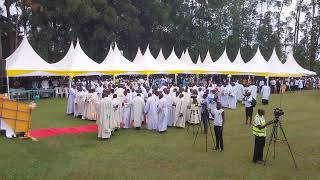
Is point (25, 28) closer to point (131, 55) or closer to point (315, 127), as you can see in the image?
point (131, 55)

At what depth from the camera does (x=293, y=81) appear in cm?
4575

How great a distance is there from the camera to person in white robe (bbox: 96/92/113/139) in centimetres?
1623

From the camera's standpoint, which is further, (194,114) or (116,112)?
(194,114)

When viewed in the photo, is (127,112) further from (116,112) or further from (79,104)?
(79,104)

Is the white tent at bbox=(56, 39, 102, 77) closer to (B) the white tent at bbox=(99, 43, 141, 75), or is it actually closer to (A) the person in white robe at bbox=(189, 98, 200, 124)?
(B) the white tent at bbox=(99, 43, 141, 75)

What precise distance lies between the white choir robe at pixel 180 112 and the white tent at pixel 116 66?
38.1ft

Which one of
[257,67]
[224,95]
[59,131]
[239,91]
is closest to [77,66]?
[224,95]

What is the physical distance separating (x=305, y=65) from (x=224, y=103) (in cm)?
3553

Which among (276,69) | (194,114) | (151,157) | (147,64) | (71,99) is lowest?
(151,157)

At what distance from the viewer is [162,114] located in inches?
718

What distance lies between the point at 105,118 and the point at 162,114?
2.86 metres

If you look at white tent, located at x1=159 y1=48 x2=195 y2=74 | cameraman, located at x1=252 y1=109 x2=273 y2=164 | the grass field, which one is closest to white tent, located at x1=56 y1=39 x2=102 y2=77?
white tent, located at x1=159 y1=48 x2=195 y2=74

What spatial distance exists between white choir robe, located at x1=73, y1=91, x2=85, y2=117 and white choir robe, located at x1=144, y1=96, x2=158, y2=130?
457 centimetres

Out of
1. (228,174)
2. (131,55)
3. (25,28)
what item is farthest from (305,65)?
(228,174)
